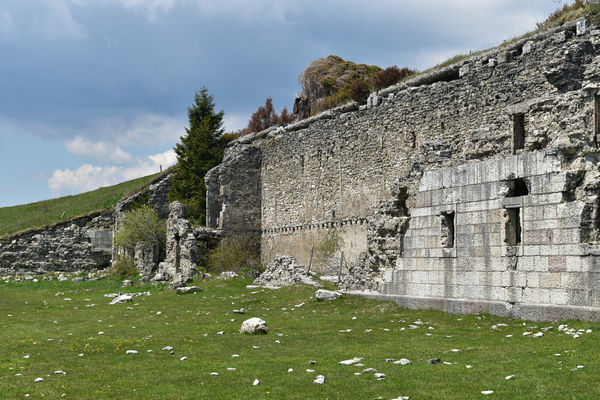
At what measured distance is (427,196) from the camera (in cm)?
1537

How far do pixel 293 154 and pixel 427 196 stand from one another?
1802 centimetres

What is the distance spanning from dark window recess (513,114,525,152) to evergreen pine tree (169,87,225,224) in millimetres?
24366

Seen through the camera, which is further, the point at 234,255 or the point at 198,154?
the point at 198,154

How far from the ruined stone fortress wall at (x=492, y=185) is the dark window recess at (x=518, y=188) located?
19 millimetres

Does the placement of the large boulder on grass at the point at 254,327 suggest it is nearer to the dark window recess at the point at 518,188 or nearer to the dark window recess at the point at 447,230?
the dark window recess at the point at 447,230

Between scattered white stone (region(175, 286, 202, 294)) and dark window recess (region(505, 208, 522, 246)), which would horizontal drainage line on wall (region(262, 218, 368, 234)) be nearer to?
scattered white stone (region(175, 286, 202, 294))

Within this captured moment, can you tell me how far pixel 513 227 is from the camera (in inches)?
527

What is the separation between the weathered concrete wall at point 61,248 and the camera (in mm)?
39531

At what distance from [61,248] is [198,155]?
32.3ft

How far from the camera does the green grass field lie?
26.5 ft

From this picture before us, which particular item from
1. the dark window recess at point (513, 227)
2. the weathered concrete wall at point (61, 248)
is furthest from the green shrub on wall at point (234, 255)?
the dark window recess at point (513, 227)

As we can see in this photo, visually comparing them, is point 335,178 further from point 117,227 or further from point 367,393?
point 367,393

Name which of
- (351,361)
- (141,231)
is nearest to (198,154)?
(141,231)

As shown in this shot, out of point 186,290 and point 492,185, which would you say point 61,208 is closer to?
point 186,290
